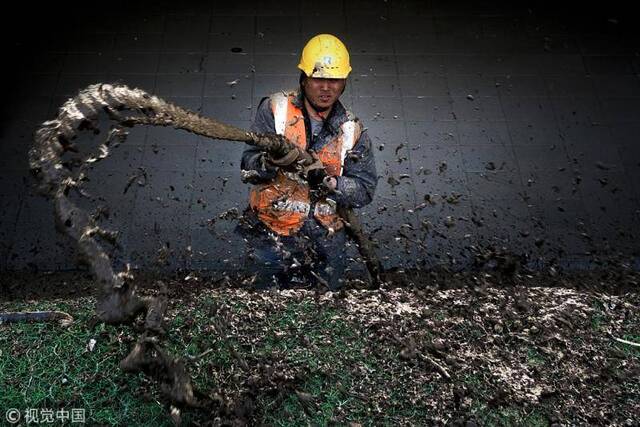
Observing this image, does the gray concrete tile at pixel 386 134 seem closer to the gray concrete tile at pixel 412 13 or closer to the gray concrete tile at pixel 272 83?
the gray concrete tile at pixel 272 83

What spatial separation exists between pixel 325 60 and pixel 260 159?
657 mm

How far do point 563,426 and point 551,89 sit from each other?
172 inches

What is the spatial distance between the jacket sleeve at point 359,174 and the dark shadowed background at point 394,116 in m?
0.96

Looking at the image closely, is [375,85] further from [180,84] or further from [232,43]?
[180,84]

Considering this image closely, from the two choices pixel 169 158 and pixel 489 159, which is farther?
pixel 489 159

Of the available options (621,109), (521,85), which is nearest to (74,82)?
(521,85)

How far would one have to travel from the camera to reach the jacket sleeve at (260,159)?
3.32 metres

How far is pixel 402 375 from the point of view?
2537 mm

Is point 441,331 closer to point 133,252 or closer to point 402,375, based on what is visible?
point 402,375

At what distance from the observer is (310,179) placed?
3.40m

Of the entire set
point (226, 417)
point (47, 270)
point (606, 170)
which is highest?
point (226, 417)

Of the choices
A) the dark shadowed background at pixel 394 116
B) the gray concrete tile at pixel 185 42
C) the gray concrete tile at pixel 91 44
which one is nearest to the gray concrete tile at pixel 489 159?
the dark shadowed background at pixel 394 116

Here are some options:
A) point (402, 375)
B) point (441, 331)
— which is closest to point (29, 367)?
point (402, 375)

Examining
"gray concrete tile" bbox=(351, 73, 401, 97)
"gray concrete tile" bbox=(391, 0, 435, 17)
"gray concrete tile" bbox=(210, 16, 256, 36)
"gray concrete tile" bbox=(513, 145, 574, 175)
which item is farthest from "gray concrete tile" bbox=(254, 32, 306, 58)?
"gray concrete tile" bbox=(513, 145, 574, 175)
